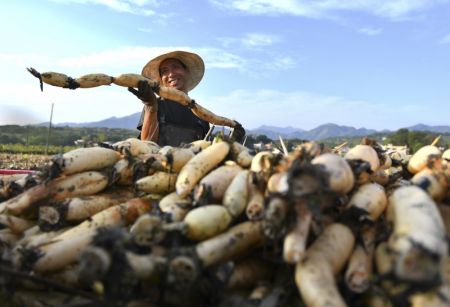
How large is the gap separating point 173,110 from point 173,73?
524 millimetres

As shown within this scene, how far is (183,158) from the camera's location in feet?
10.7

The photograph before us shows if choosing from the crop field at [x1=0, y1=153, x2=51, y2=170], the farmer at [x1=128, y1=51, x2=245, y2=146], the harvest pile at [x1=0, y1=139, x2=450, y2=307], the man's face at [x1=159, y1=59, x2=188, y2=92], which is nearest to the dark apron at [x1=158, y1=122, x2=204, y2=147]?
the farmer at [x1=128, y1=51, x2=245, y2=146]

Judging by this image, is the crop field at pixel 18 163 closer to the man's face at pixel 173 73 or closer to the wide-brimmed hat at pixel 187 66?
the wide-brimmed hat at pixel 187 66

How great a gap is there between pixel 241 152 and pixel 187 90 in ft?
11.9

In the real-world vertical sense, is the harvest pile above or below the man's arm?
below

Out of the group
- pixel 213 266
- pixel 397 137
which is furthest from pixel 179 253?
pixel 397 137

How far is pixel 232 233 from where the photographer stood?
7.94 feet

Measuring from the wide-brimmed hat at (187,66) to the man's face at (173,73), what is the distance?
71 millimetres

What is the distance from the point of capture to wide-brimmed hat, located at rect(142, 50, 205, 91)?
6141 mm

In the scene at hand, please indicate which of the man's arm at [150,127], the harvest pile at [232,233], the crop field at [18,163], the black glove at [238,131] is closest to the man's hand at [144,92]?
the man's arm at [150,127]

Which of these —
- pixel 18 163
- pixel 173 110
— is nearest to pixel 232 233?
pixel 173 110

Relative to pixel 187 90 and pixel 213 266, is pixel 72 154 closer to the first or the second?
pixel 213 266

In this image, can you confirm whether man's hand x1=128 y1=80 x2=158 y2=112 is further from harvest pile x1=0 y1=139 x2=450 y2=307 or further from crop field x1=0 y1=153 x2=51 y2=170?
crop field x1=0 y1=153 x2=51 y2=170

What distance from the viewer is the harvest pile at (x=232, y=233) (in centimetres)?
197
